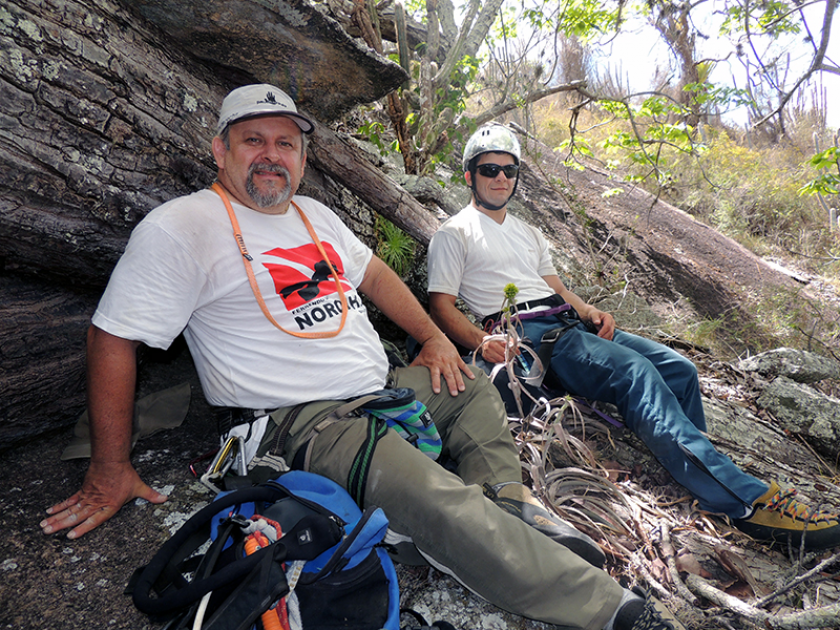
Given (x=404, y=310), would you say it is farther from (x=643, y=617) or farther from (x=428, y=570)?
(x=643, y=617)

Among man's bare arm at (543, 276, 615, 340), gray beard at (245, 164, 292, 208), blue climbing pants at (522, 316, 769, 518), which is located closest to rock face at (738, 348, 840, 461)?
blue climbing pants at (522, 316, 769, 518)

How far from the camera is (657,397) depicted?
2459 millimetres

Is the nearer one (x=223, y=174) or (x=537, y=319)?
(x=223, y=174)

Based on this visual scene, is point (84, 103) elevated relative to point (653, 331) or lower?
elevated

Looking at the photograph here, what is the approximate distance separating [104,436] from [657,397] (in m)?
2.56

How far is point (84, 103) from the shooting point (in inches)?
79.6

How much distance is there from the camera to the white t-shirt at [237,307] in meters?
1.74

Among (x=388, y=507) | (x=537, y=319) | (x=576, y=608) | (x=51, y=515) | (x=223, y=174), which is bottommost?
(x=51, y=515)

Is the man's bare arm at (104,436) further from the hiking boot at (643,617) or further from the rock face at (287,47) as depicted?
the hiking boot at (643,617)

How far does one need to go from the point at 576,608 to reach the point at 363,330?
55.4 inches

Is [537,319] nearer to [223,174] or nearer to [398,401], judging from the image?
[398,401]

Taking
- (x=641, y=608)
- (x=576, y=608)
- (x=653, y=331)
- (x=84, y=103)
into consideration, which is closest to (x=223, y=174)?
(x=84, y=103)

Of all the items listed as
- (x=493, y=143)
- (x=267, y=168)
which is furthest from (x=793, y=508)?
(x=267, y=168)

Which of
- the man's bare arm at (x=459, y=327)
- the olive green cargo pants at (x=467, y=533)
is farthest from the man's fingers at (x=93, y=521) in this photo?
the man's bare arm at (x=459, y=327)
